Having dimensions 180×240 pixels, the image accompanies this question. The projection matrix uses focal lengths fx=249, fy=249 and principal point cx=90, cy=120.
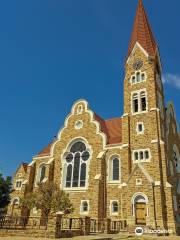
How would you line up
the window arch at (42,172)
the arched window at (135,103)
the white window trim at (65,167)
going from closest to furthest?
the white window trim at (65,167)
the arched window at (135,103)
the window arch at (42,172)

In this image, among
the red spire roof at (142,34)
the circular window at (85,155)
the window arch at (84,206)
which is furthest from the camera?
the red spire roof at (142,34)

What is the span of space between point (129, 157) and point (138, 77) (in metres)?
11.5

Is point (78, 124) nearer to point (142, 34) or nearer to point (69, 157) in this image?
point (69, 157)

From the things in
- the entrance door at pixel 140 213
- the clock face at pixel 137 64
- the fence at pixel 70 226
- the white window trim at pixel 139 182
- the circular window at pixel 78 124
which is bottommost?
the fence at pixel 70 226

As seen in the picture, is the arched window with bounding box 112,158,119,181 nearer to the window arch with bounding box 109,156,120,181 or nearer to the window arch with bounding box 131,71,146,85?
the window arch with bounding box 109,156,120,181

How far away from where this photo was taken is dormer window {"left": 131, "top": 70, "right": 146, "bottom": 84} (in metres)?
33.3

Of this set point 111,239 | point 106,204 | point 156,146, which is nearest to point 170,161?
point 156,146

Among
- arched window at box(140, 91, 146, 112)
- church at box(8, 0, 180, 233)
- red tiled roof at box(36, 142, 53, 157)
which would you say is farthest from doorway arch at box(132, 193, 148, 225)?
red tiled roof at box(36, 142, 53, 157)

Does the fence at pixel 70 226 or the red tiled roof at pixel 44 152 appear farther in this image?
the red tiled roof at pixel 44 152

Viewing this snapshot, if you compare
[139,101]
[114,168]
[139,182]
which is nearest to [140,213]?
[139,182]

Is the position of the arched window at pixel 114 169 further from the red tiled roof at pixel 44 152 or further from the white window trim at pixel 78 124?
the red tiled roof at pixel 44 152

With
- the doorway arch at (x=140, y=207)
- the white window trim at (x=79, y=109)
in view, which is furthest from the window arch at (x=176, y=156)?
the white window trim at (x=79, y=109)

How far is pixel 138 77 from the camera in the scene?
111ft

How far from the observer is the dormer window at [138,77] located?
33281 millimetres
